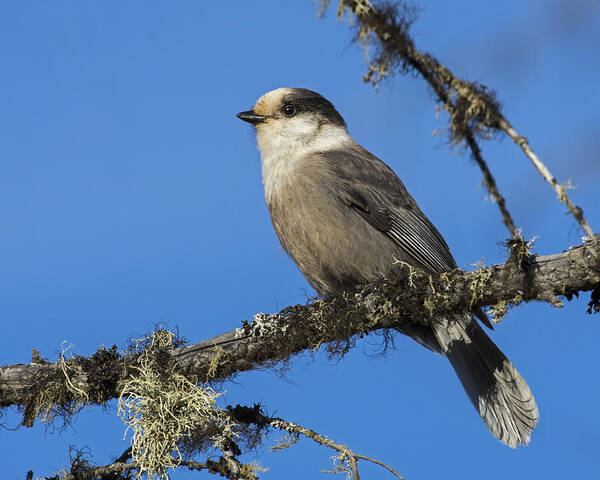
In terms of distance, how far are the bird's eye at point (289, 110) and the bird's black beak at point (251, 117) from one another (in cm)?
15

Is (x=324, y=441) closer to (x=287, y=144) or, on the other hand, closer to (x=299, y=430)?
(x=299, y=430)

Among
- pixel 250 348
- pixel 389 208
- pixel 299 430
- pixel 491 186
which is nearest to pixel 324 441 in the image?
pixel 299 430

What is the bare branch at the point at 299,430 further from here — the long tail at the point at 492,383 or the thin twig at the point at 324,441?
the long tail at the point at 492,383

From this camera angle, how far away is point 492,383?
4.12m

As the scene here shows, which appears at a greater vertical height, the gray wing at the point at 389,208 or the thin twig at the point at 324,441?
the gray wing at the point at 389,208

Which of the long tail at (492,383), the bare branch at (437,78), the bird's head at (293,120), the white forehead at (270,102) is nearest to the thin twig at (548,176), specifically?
the bare branch at (437,78)

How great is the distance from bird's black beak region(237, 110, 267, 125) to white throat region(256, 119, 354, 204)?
0.05 m

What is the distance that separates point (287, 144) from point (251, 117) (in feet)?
1.32

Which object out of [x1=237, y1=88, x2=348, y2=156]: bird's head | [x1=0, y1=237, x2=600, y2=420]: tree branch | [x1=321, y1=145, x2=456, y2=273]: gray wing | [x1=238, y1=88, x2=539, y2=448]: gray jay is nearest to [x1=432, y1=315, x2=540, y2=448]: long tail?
[x1=238, y1=88, x2=539, y2=448]: gray jay

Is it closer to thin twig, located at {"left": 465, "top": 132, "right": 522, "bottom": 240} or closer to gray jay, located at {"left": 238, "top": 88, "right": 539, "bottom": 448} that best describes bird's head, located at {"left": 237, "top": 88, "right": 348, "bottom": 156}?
gray jay, located at {"left": 238, "top": 88, "right": 539, "bottom": 448}

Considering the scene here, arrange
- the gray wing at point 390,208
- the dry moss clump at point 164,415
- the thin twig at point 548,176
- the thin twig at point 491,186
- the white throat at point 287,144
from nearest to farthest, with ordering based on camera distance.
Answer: the thin twig at point 548,176
the thin twig at point 491,186
the dry moss clump at point 164,415
the gray wing at point 390,208
the white throat at point 287,144

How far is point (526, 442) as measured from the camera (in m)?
4.07

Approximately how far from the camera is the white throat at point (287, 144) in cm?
469

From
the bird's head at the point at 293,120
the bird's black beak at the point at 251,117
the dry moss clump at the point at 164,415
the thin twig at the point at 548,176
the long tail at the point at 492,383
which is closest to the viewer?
the thin twig at the point at 548,176
